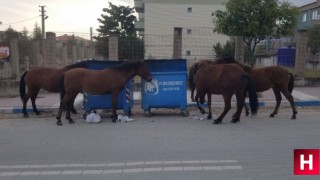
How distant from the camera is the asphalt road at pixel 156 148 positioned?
6.09m

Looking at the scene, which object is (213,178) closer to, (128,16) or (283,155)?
(283,155)

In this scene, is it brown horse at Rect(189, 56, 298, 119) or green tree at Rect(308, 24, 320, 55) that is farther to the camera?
green tree at Rect(308, 24, 320, 55)

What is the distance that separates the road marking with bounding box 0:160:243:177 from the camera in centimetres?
615

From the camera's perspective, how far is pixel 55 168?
6.38 m

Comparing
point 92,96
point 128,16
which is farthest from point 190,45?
point 128,16

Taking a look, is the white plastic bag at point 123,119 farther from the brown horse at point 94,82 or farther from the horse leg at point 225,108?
the horse leg at point 225,108

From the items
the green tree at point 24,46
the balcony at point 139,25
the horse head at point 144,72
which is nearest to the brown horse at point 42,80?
the horse head at point 144,72

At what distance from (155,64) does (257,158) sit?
5773 millimetres

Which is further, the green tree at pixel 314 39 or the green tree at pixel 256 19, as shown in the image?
the green tree at pixel 314 39

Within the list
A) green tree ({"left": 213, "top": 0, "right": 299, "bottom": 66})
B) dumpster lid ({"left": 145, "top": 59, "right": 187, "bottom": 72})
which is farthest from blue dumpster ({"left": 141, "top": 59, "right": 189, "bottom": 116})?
green tree ({"left": 213, "top": 0, "right": 299, "bottom": 66})

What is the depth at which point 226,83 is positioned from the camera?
1046cm

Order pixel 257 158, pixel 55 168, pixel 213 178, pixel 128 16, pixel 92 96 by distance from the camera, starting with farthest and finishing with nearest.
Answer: pixel 128 16, pixel 92 96, pixel 257 158, pixel 55 168, pixel 213 178

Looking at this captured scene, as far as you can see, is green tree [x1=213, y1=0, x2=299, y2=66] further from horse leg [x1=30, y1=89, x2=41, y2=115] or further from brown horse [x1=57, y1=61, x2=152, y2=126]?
horse leg [x1=30, y1=89, x2=41, y2=115]

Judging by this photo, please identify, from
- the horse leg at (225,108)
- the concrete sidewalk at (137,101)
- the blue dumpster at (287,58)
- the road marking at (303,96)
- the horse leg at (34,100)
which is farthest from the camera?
the blue dumpster at (287,58)
